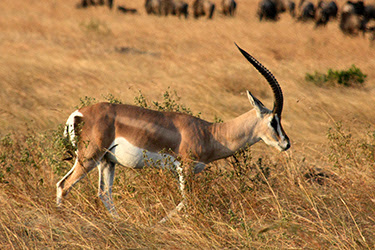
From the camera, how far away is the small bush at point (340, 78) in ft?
43.9

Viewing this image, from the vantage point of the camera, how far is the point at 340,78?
13.6 metres

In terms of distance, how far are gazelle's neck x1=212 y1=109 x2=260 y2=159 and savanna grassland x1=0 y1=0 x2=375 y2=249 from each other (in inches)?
7.9

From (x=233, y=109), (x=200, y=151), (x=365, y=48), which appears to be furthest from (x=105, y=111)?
(x=365, y=48)

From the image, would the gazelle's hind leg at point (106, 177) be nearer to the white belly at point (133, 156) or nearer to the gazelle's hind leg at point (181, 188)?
the white belly at point (133, 156)

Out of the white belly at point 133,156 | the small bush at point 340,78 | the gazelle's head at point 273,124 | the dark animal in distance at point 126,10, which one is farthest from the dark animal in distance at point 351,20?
the white belly at point 133,156

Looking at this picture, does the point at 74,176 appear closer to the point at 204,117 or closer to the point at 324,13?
the point at 204,117

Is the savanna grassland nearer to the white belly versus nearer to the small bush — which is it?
the white belly

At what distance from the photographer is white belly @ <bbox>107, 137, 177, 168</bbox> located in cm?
522

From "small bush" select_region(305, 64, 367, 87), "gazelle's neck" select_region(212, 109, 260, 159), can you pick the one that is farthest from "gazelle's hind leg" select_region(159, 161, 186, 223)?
"small bush" select_region(305, 64, 367, 87)

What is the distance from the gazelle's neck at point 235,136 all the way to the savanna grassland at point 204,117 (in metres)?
0.20

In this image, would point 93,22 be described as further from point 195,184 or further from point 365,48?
point 195,184

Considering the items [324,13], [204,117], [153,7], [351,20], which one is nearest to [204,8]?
[153,7]

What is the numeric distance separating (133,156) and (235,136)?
3.34 ft

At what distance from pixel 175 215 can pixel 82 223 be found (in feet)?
2.75
